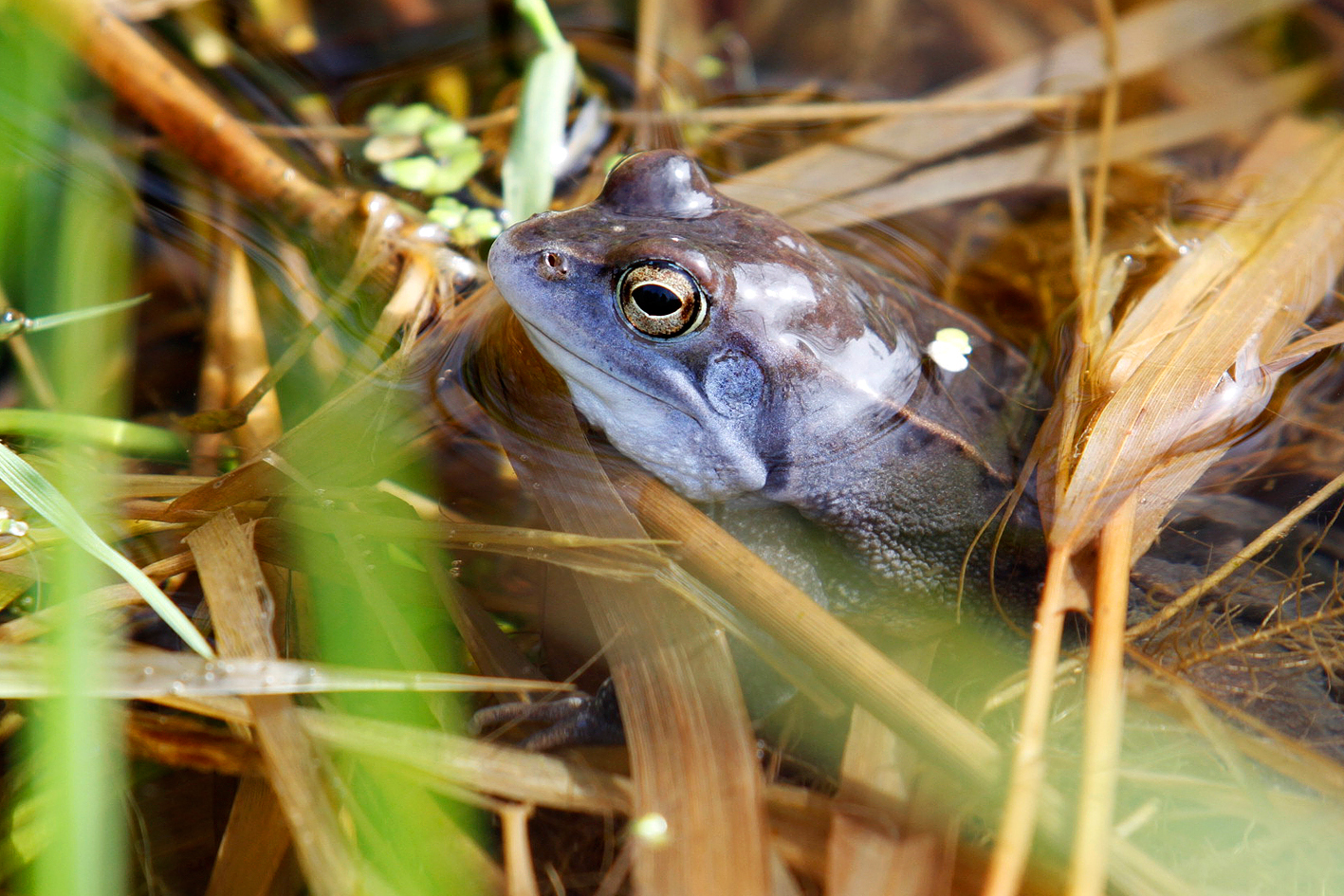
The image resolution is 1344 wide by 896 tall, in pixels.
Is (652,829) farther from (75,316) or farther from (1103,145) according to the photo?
(1103,145)

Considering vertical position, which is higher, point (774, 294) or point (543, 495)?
point (774, 294)

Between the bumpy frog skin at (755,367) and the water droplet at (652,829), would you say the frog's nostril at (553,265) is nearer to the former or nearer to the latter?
the bumpy frog skin at (755,367)

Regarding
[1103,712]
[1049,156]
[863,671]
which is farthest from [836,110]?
[1103,712]

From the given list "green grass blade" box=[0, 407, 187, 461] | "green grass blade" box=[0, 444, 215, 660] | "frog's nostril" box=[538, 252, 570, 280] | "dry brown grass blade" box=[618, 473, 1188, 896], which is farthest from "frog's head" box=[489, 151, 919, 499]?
"green grass blade" box=[0, 407, 187, 461]

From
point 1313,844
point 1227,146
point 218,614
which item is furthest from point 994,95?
point 218,614

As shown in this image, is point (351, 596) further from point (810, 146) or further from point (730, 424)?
point (810, 146)

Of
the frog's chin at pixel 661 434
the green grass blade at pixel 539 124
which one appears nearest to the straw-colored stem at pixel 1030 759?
the frog's chin at pixel 661 434
